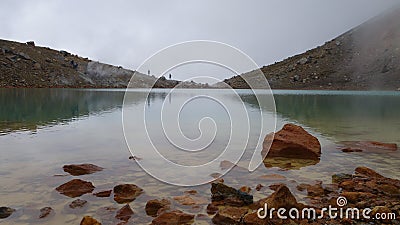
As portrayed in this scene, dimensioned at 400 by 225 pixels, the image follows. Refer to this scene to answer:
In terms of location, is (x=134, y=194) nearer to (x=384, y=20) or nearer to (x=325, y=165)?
(x=325, y=165)

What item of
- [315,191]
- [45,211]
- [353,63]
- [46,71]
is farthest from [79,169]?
[353,63]

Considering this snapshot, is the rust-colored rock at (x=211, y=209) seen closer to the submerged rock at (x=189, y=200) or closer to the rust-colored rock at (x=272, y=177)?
the submerged rock at (x=189, y=200)

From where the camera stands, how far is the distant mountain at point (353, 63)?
4874 inches

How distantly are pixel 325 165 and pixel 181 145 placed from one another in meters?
7.53

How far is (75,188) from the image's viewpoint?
9.19 m

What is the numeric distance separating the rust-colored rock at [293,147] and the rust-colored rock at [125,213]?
7868mm

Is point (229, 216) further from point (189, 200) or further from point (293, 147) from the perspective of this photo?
point (293, 147)

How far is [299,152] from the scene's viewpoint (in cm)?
→ 1388

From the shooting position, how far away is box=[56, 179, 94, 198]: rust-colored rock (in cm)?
885

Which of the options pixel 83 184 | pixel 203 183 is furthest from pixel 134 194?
pixel 203 183

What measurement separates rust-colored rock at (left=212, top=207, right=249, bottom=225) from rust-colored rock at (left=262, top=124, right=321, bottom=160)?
693cm

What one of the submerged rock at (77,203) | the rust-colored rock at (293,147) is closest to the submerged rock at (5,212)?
the submerged rock at (77,203)

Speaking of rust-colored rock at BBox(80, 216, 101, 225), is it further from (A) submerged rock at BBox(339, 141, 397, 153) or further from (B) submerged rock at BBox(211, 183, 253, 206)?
(A) submerged rock at BBox(339, 141, 397, 153)

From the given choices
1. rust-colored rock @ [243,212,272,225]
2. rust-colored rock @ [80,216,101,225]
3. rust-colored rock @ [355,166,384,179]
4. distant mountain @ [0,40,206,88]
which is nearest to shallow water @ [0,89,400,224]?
rust-colored rock @ [80,216,101,225]
